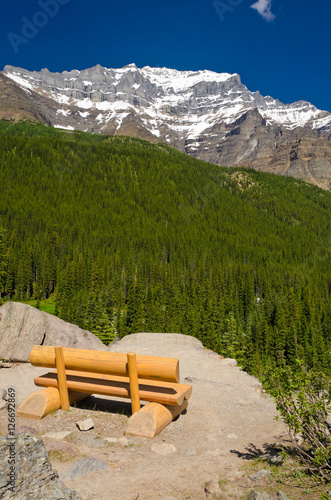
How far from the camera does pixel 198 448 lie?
883 centimetres

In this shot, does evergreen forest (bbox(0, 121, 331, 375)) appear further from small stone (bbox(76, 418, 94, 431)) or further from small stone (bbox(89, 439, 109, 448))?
small stone (bbox(89, 439, 109, 448))

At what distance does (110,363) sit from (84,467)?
3.31 metres

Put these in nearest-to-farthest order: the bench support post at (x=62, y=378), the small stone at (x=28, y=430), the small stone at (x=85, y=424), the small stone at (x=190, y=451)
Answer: the small stone at (x=190, y=451)
the small stone at (x=28, y=430)
the small stone at (x=85, y=424)
the bench support post at (x=62, y=378)

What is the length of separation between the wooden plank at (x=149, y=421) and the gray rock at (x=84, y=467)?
180cm

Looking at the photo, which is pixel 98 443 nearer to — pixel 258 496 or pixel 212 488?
pixel 212 488

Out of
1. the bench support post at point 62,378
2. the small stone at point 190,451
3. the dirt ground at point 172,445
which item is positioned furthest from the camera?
the bench support post at point 62,378

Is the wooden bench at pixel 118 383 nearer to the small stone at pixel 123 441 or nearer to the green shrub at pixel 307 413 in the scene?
the small stone at pixel 123 441

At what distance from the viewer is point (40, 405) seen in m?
10.3

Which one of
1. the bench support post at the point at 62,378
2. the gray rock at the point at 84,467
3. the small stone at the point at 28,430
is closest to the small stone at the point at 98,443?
the gray rock at the point at 84,467

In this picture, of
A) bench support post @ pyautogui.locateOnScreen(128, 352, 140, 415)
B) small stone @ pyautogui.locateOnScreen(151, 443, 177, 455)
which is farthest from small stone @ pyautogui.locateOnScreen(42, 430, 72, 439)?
small stone @ pyautogui.locateOnScreen(151, 443, 177, 455)

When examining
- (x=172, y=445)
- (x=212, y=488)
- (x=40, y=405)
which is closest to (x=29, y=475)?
(x=212, y=488)

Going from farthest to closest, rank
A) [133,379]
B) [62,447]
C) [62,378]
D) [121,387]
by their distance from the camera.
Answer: [62,378] < [121,387] < [133,379] < [62,447]

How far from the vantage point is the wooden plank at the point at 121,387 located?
980 centimetres

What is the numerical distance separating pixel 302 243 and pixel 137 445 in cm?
19263
